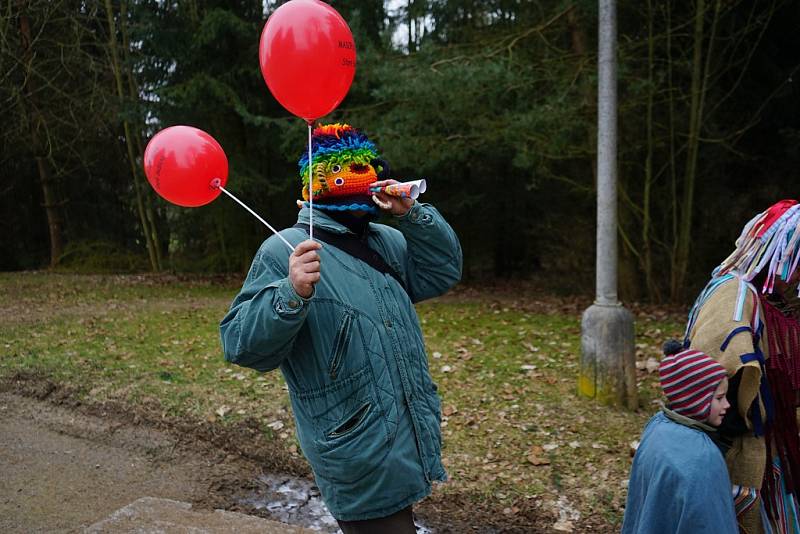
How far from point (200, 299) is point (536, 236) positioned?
8.16m

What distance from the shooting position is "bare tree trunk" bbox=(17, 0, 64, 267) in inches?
507

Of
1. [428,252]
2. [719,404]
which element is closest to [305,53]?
[428,252]

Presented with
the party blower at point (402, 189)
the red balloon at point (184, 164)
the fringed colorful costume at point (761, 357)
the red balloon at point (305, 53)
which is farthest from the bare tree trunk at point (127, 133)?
the fringed colorful costume at point (761, 357)

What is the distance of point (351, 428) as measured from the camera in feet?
6.79

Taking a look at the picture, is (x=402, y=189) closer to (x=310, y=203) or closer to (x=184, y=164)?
(x=310, y=203)

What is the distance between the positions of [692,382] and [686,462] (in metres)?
0.25

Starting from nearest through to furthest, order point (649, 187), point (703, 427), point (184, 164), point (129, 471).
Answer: point (703, 427), point (184, 164), point (129, 471), point (649, 187)

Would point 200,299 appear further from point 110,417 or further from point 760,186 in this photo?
point 760,186

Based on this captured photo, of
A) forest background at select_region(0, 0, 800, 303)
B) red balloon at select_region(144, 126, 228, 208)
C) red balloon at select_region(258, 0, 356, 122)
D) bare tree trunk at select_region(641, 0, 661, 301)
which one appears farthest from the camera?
bare tree trunk at select_region(641, 0, 661, 301)

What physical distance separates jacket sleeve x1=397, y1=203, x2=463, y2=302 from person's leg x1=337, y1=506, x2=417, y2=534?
828 millimetres

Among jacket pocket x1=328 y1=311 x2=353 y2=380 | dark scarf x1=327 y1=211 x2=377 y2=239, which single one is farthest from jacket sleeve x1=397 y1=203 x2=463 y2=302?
jacket pocket x1=328 y1=311 x2=353 y2=380

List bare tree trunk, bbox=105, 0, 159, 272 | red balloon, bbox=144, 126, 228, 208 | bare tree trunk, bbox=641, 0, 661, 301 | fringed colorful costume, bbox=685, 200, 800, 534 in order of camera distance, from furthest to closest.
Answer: bare tree trunk, bbox=105, 0, 159, 272
bare tree trunk, bbox=641, 0, 661, 301
red balloon, bbox=144, 126, 228, 208
fringed colorful costume, bbox=685, 200, 800, 534

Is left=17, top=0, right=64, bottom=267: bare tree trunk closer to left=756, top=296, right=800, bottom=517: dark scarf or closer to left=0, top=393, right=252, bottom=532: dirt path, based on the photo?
left=0, top=393, right=252, bottom=532: dirt path

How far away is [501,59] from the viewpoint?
824 cm
